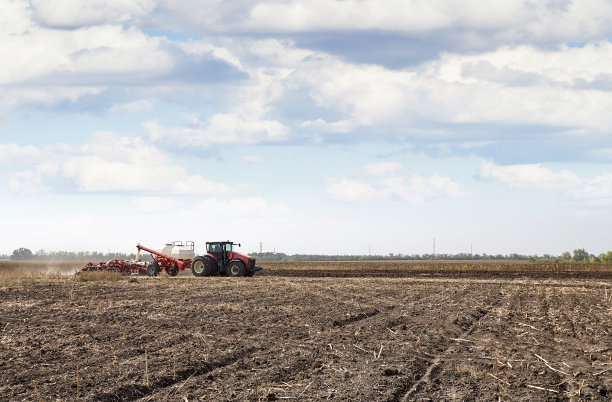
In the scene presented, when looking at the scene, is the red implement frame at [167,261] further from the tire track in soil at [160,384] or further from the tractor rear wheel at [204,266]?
the tire track in soil at [160,384]

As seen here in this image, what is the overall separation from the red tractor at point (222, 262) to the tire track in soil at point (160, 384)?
2644 cm

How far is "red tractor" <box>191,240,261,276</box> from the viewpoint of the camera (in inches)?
1496

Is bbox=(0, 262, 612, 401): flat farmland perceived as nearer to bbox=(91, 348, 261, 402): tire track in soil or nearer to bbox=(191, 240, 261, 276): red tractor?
bbox=(91, 348, 261, 402): tire track in soil

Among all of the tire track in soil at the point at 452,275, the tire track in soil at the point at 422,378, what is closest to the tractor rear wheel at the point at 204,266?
the tire track in soil at the point at 452,275

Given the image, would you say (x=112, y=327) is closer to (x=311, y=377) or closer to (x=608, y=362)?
(x=311, y=377)

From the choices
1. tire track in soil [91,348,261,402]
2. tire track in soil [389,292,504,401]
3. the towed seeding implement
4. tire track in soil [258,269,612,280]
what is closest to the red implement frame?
the towed seeding implement

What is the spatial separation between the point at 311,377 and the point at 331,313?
7964 mm

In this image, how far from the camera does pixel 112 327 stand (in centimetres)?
1505

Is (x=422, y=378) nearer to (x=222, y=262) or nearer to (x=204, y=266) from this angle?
(x=204, y=266)

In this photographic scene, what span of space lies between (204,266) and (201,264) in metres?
0.43

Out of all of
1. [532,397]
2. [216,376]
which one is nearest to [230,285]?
[216,376]

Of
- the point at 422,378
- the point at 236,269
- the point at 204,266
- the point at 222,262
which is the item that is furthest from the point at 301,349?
the point at 222,262

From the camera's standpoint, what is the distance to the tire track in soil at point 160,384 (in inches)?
354

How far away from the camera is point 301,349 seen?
488 inches
